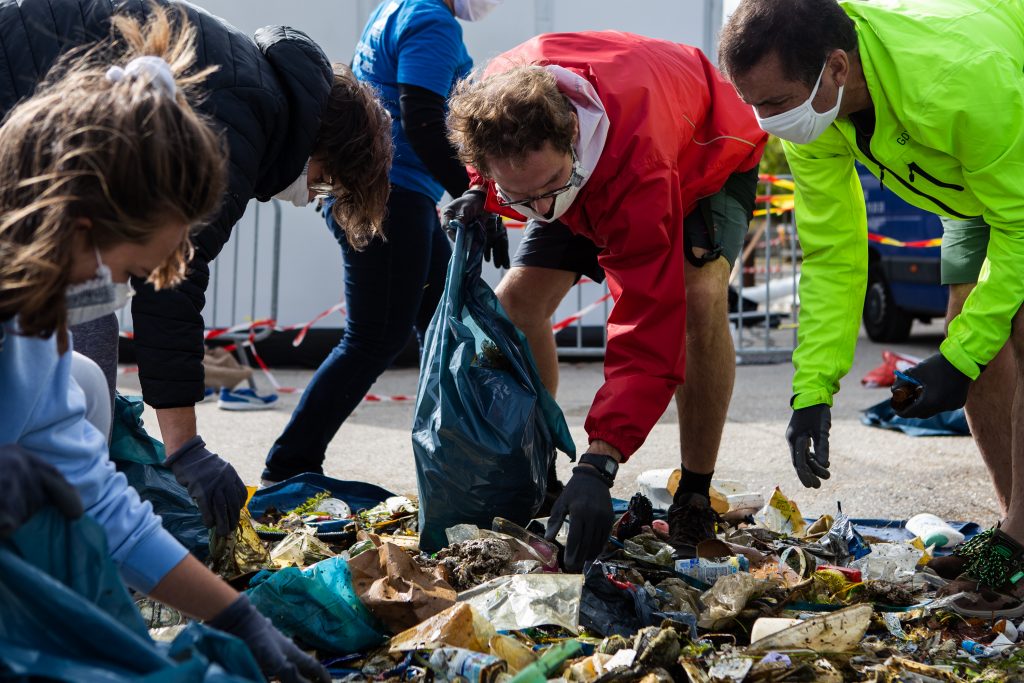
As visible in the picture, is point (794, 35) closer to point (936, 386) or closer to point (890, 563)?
point (936, 386)

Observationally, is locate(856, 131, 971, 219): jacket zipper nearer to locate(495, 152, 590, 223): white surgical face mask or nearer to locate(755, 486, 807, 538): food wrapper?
locate(495, 152, 590, 223): white surgical face mask

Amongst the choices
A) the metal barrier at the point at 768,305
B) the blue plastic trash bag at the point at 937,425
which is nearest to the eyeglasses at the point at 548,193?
the blue plastic trash bag at the point at 937,425

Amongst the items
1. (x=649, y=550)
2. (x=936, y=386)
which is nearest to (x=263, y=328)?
(x=649, y=550)

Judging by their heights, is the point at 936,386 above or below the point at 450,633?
above

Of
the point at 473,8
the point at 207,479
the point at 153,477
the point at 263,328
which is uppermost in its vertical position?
the point at 473,8

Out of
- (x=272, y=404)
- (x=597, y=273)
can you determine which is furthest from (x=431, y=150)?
(x=272, y=404)

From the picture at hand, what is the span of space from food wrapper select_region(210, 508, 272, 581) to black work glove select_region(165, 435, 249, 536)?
23cm

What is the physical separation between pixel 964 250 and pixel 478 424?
1.45 meters

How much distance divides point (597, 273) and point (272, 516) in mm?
1223

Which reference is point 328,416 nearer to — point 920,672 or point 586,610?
point 586,610

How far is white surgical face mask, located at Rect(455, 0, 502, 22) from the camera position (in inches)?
158

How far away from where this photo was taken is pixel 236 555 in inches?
106

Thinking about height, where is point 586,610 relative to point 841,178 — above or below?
below

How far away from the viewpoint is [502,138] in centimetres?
267
